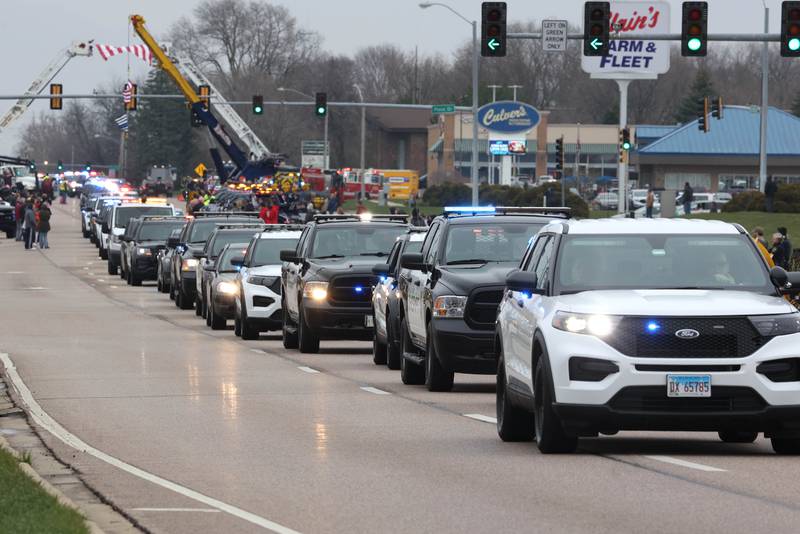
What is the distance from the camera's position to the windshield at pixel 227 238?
36.2m

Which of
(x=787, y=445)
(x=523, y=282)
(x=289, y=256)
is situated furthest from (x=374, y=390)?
(x=289, y=256)

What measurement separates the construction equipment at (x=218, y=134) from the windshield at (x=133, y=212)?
59.0ft

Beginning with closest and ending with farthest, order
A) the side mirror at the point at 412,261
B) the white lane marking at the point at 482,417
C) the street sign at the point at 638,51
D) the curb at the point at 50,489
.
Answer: the curb at the point at 50,489, the white lane marking at the point at 482,417, the side mirror at the point at 412,261, the street sign at the point at 638,51

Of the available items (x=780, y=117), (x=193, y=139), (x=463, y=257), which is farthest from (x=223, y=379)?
(x=193, y=139)

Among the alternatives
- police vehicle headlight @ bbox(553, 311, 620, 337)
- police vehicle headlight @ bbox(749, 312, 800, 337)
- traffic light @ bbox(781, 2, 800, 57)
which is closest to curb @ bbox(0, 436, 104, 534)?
police vehicle headlight @ bbox(553, 311, 620, 337)

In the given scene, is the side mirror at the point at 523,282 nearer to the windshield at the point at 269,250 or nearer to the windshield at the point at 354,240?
the windshield at the point at 354,240

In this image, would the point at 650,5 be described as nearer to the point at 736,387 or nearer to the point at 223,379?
the point at 223,379

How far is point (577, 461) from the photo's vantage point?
495 inches

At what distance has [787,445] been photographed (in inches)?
509

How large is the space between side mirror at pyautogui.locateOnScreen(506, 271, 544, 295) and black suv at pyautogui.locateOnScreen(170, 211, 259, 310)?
23.1 m

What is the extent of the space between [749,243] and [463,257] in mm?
6454

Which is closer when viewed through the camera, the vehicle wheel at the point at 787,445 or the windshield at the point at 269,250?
the vehicle wheel at the point at 787,445

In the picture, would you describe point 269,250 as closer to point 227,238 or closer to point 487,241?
point 227,238

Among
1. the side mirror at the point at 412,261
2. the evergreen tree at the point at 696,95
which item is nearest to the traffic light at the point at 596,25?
the side mirror at the point at 412,261
